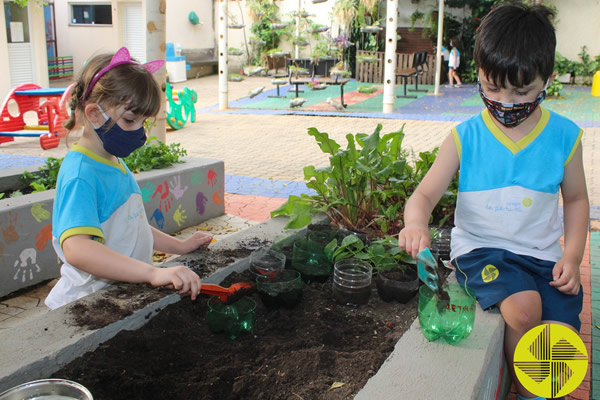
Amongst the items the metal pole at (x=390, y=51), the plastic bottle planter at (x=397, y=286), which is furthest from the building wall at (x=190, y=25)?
the plastic bottle planter at (x=397, y=286)

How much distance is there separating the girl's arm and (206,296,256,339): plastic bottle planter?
1.65 feet

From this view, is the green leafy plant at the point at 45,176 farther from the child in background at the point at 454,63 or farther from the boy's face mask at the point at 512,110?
the child in background at the point at 454,63

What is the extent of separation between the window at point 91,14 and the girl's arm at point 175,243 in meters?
20.9

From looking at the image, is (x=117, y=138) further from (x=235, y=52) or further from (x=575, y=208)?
(x=235, y=52)

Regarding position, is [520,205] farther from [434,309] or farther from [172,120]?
[172,120]

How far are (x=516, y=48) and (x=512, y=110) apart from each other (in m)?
0.23

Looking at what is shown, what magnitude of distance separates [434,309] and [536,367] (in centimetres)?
44

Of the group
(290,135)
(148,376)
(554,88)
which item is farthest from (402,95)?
(148,376)

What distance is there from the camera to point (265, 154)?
8578 mm

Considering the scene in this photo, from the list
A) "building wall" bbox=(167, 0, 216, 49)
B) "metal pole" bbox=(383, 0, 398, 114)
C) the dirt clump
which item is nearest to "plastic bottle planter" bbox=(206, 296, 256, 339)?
the dirt clump

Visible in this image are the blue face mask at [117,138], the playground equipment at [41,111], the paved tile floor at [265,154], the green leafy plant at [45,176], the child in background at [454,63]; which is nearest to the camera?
the blue face mask at [117,138]

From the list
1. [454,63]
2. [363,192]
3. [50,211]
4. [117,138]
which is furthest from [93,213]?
[454,63]

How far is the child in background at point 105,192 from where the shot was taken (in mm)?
1943

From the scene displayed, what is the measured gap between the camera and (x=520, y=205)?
2.25 metres
